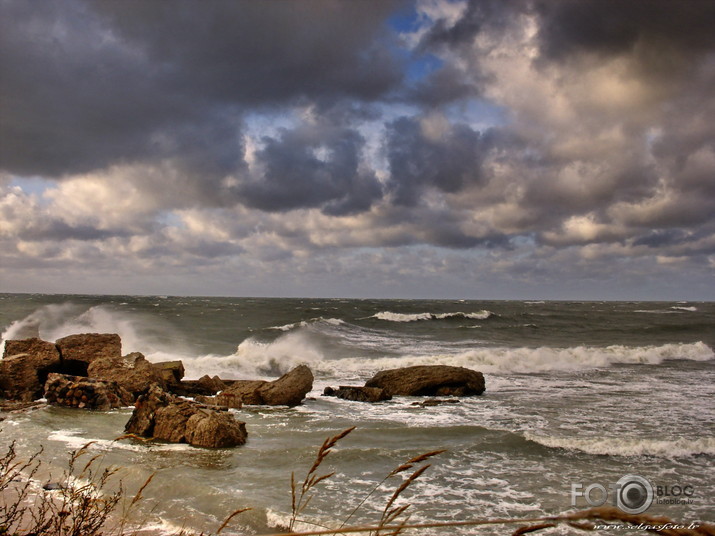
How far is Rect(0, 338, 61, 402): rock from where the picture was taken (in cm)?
1370

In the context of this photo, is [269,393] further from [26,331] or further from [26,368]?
[26,331]

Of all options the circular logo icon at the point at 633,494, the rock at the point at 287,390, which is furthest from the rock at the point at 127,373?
the circular logo icon at the point at 633,494

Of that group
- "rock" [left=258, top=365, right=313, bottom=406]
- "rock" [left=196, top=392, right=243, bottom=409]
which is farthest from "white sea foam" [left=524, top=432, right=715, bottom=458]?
"rock" [left=196, top=392, right=243, bottom=409]

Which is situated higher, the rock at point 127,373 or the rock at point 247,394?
the rock at point 127,373

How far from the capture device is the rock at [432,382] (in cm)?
1753

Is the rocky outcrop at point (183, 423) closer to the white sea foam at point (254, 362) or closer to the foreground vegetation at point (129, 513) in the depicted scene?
the foreground vegetation at point (129, 513)

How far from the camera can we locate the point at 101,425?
1108 cm

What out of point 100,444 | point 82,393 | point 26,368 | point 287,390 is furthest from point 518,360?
point 26,368

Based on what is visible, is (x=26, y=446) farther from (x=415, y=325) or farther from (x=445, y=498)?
(x=415, y=325)

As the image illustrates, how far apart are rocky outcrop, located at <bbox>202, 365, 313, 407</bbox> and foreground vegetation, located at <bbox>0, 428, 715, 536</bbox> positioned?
19.5 feet

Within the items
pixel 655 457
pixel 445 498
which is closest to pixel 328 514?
pixel 445 498

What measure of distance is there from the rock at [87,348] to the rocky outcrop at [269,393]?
461 centimetres

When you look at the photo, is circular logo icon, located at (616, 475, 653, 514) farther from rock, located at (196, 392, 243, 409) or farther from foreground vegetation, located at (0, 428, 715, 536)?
rock, located at (196, 392, 243, 409)

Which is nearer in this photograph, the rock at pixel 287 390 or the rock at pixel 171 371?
the rock at pixel 287 390
